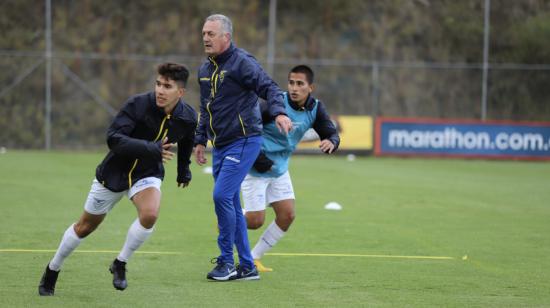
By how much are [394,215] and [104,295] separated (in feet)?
25.0

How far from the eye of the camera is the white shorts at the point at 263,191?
9.44 m

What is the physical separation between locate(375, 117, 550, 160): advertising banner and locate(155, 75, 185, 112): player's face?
22.6 metres

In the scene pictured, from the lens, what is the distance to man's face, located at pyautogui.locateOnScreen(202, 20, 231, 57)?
857 cm

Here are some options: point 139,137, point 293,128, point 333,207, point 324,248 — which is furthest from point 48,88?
point 139,137

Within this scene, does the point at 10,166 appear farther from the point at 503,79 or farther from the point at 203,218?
the point at 503,79

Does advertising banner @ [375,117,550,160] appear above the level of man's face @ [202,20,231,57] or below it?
below

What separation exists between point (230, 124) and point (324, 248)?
2746 millimetres

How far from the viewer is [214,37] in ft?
28.1

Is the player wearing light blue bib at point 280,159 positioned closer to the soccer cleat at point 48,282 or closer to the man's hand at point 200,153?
the man's hand at point 200,153

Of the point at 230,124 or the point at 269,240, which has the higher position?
the point at 230,124

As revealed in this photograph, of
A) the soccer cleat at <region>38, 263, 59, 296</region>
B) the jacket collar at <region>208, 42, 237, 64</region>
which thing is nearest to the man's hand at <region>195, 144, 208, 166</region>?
the jacket collar at <region>208, 42, 237, 64</region>

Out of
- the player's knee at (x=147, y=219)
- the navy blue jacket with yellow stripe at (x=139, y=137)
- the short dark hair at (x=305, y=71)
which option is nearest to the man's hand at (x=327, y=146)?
the short dark hair at (x=305, y=71)

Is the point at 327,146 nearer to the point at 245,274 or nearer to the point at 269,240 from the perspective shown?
the point at 269,240

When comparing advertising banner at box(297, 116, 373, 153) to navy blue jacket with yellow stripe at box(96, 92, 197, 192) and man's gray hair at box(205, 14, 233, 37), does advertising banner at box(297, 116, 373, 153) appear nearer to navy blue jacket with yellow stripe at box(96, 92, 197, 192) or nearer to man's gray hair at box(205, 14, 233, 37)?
man's gray hair at box(205, 14, 233, 37)
